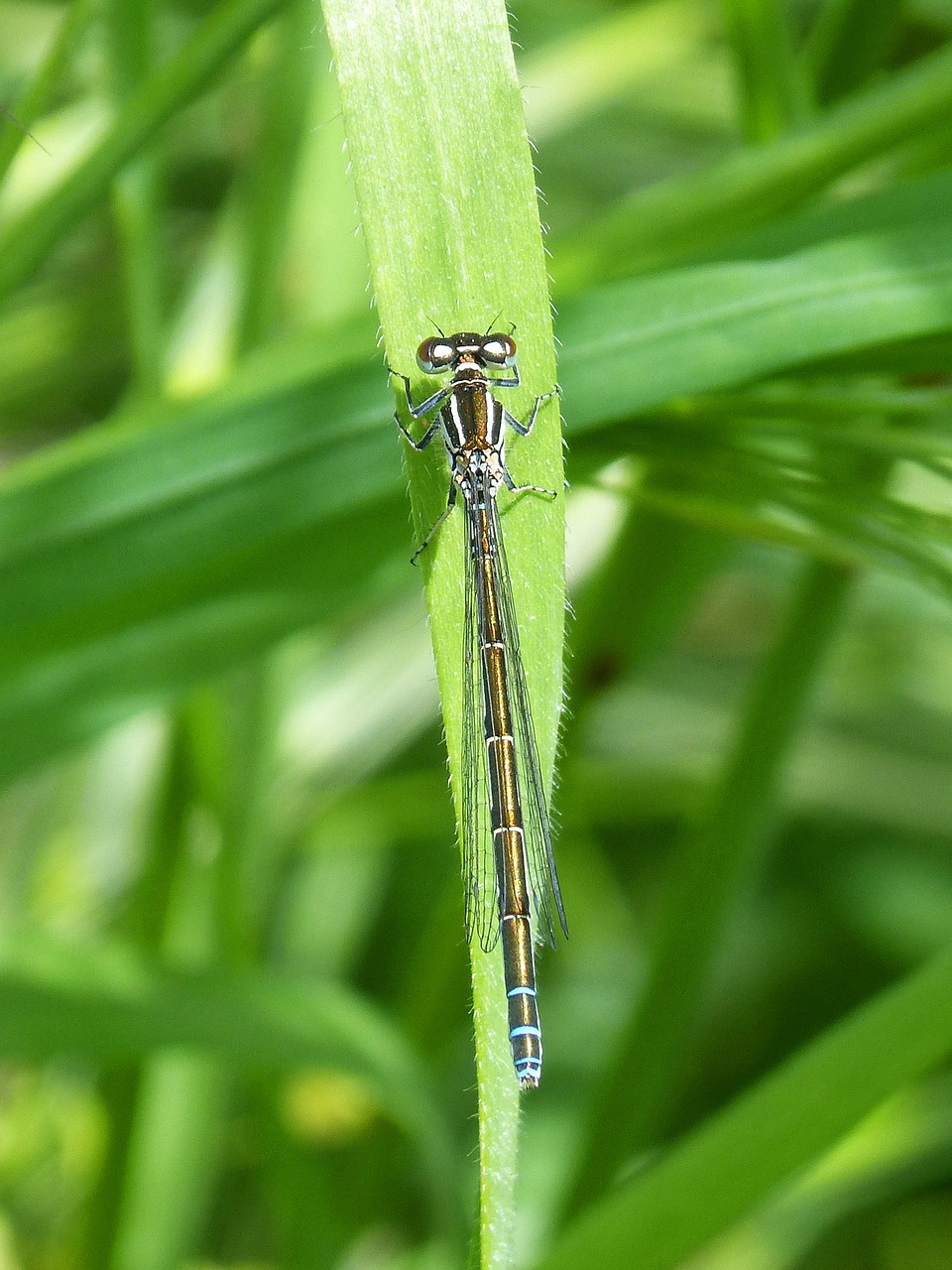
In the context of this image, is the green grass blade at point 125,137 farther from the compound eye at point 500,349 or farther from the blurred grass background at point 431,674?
the compound eye at point 500,349

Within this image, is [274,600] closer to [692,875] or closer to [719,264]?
[719,264]

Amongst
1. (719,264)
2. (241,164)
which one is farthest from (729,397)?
(241,164)

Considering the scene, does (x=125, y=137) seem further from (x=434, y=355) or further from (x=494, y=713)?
(x=494, y=713)

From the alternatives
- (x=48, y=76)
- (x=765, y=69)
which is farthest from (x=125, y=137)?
(x=765, y=69)

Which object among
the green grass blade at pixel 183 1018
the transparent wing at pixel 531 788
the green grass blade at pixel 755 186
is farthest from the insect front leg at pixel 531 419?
the green grass blade at pixel 183 1018

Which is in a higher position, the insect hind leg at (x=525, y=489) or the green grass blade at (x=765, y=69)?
the green grass blade at (x=765, y=69)

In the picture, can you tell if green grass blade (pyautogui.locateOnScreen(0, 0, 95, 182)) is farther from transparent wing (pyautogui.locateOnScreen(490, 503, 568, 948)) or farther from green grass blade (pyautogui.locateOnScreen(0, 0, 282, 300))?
transparent wing (pyautogui.locateOnScreen(490, 503, 568, 948))

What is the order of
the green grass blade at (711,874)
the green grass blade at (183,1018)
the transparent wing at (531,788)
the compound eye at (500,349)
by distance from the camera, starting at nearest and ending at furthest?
1. the transparent wing at (531,788)
2. the compound eye at (500,349)
3. the green grass blade at (183,1018)
4. the green grass blade at (711,874)
